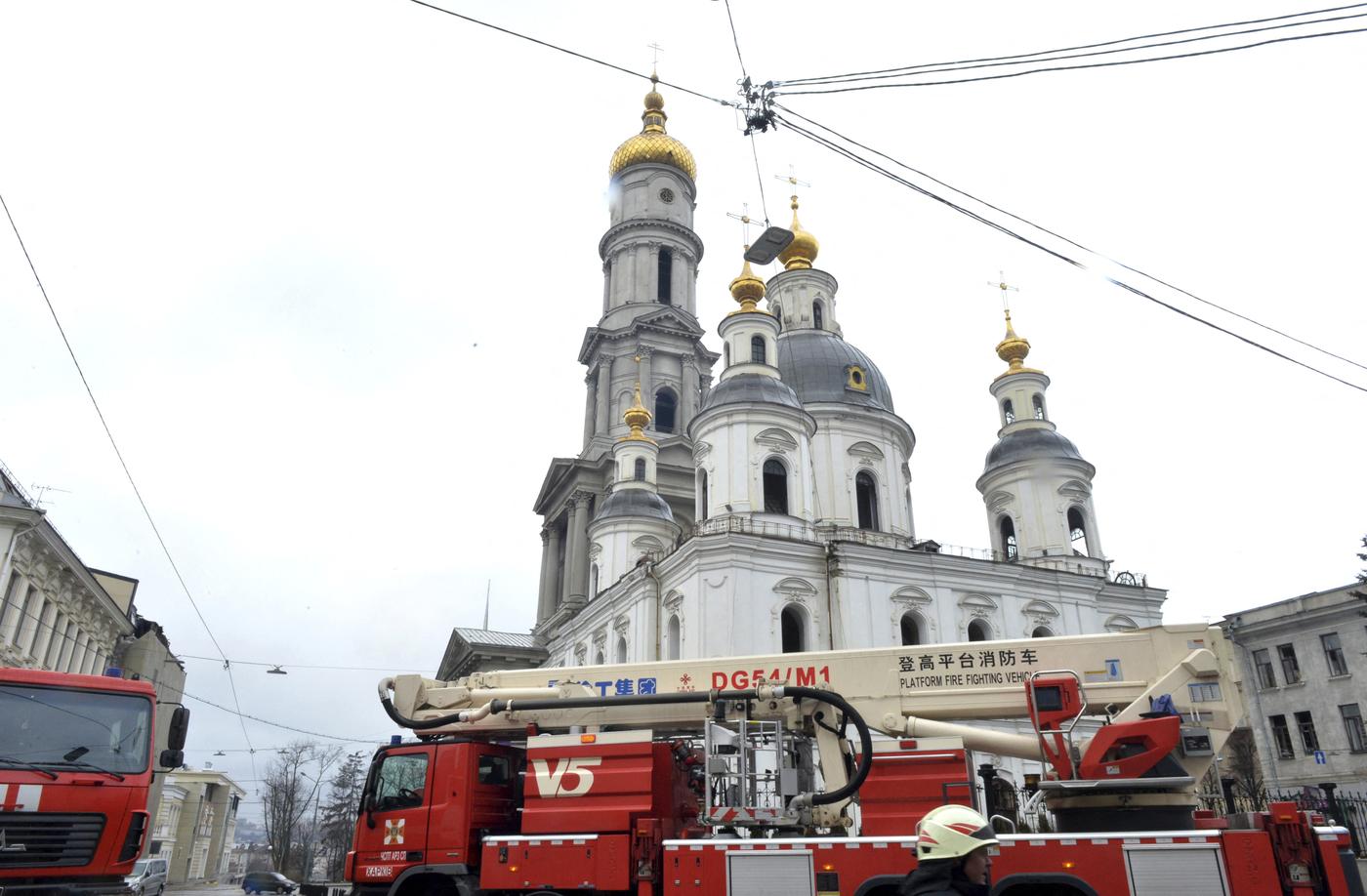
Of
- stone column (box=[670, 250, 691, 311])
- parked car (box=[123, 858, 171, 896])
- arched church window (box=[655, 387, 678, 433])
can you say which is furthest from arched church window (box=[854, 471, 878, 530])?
parked car (box=[123, 858, 171, 896])

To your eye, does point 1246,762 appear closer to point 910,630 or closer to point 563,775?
point 910,630

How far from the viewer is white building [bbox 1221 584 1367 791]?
1277 inches

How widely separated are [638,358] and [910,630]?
24973 mm

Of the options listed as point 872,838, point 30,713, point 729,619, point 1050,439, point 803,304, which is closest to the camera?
point 872,838

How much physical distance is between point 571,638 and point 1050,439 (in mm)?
22497

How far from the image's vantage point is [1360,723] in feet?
105

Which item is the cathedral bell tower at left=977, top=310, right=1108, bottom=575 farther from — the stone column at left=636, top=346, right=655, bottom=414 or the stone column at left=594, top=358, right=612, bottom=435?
the stone column at left=594, top=358, right=612, bottom=435

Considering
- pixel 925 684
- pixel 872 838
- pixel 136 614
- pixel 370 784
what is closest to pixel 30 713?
pixel 370 784

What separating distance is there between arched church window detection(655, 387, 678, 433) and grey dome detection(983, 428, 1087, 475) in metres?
18.6

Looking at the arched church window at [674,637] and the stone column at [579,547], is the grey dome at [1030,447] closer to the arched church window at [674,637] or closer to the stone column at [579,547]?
the arched church window at [674,637]

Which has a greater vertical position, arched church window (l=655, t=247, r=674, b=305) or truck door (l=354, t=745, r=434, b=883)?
arched church window (l=655, t=247, r=674, b=305)

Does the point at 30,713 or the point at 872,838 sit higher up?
the point at 30,713

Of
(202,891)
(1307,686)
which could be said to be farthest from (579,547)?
(1307,686)

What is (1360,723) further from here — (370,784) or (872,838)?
(370,784)
